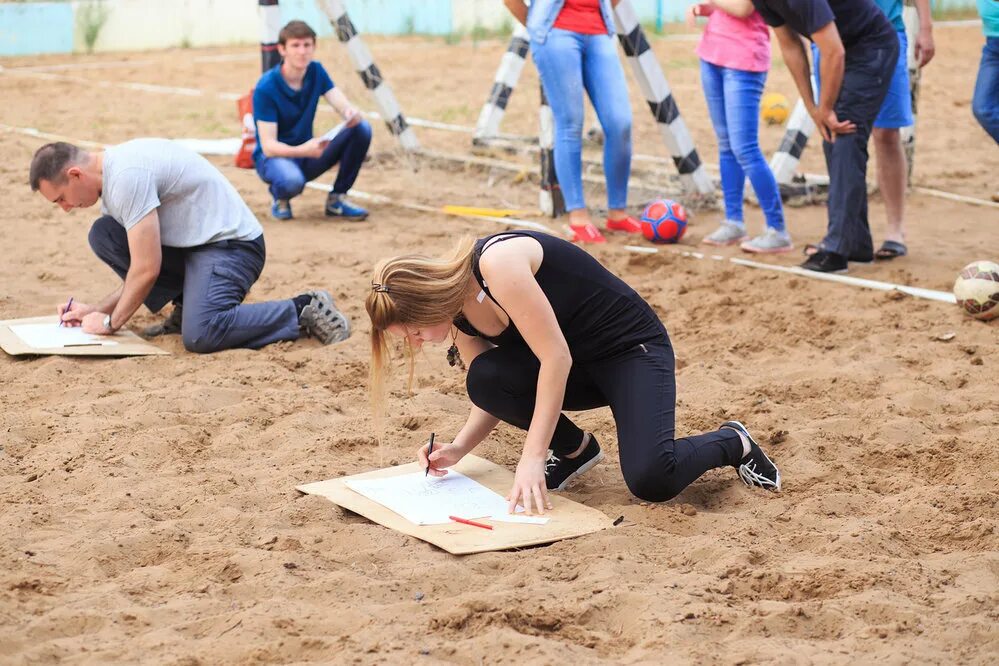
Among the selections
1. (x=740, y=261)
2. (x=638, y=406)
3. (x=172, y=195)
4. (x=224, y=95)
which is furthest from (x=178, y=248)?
(x=224, y=95)

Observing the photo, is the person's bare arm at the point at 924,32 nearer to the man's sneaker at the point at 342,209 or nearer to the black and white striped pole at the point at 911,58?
the black and white striped pole at the point at 911,58

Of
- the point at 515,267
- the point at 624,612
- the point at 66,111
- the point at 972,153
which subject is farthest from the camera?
the point at 66,111

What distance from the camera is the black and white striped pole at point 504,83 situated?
26.1ft

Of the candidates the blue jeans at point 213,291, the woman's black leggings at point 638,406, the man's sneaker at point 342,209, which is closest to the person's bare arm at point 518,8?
the man's sneaker at point 342,209

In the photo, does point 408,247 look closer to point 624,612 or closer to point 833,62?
point 833,62

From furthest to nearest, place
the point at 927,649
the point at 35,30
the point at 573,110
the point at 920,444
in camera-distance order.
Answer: the point at 35,30, the point at 573,110, the point at 920,444, the point at 927,649

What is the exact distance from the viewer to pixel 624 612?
2744 millimetres

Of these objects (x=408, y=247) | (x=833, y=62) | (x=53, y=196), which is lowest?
(x=408, y=247)

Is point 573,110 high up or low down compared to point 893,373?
up

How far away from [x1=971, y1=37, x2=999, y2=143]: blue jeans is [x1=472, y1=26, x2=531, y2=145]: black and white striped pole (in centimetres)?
284

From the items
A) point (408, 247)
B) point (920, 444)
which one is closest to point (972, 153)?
point (408, 247)

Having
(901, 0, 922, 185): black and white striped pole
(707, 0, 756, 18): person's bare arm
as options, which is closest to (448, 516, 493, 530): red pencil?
(707, 0, 756, 18): person's bare arm

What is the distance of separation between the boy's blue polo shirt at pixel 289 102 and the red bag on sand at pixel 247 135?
21.2 inches

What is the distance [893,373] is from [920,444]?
72cm
